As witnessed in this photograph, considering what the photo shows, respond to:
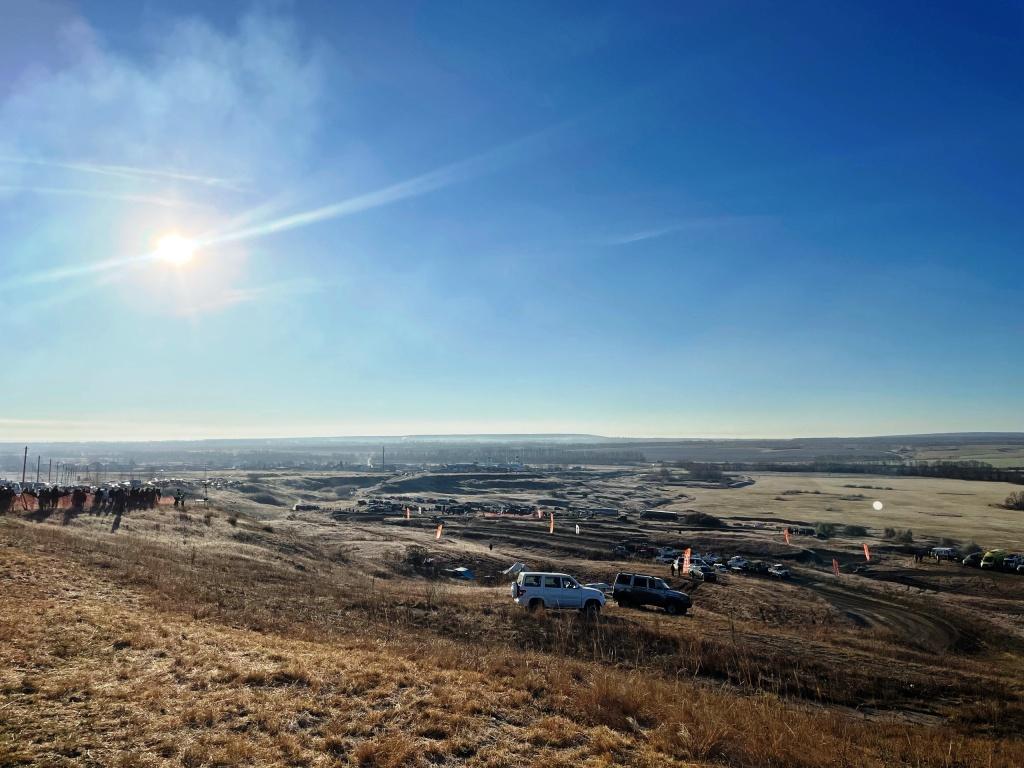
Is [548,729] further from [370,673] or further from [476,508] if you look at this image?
[476,508]

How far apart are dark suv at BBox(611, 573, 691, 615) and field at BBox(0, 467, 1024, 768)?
129cm

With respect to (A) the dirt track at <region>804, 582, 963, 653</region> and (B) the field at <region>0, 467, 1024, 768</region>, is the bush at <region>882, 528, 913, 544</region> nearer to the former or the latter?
(B) the field at <region>0, 467, 1024, 768</region>

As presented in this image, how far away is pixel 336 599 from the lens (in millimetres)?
20609

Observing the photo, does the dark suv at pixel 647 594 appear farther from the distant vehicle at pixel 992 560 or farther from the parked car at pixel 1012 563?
the parked car at pixel 1012 563

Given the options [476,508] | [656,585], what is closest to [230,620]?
[656,585]

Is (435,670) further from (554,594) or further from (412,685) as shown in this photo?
(554,594)

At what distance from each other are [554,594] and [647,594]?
17.1ft

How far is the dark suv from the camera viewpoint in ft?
79.1

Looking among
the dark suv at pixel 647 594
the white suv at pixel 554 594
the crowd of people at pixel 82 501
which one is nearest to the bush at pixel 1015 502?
the dark suv at pixel 647 594

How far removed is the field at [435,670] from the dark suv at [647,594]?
1285mm

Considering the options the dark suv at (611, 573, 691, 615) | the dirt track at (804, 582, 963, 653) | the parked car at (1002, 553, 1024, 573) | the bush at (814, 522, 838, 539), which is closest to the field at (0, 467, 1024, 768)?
the dirt track at (804, 582, 963, 653)

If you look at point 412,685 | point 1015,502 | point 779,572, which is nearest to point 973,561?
point 779,572

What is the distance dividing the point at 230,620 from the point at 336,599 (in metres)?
5.89

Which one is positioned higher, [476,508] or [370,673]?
→ [370,673]
